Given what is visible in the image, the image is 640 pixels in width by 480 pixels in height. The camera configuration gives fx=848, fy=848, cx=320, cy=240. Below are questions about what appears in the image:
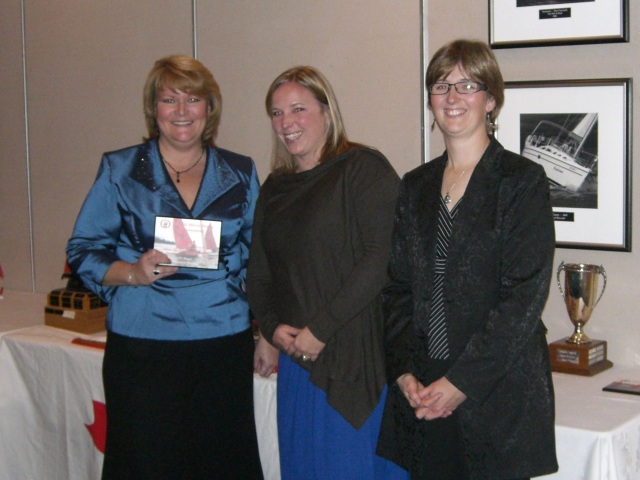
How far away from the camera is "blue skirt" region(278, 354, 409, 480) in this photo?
219cm

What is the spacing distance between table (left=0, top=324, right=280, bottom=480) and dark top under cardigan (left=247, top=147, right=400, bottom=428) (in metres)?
1.15

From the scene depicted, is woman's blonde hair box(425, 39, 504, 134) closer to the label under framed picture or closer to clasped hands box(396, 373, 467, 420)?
clasped hands box(396, 373, 467, 420)

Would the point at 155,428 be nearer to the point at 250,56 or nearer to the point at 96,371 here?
the point at 96,371

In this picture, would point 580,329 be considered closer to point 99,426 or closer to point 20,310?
point 99,426

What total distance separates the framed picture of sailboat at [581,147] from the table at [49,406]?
168 cm

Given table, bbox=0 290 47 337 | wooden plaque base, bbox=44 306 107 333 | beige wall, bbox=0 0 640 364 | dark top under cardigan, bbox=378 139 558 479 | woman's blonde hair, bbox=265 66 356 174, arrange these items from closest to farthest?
dark top under cardigan, bbox=378 139 558 479
woman's blonde hair, bbox=265 66 356 174
beige wall, bbox=0 0 640 364
wooden plaque base, bbox=44 306 107 333
table, bbox=0 290 47 337

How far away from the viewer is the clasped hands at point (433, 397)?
1798 mm

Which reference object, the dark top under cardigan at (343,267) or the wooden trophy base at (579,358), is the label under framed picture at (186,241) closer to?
the dark top under cardigan at (343,267)

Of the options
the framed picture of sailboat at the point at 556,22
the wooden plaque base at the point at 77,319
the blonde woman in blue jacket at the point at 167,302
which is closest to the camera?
the blonde woman in blue jacket at the point at 167,302

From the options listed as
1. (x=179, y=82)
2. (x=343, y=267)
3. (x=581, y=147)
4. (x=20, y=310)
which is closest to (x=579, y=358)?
(x=581, y=147)

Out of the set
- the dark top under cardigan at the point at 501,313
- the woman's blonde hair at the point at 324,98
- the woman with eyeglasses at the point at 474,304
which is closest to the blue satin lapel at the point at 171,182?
the woman's blonde hair at the point at 324,98

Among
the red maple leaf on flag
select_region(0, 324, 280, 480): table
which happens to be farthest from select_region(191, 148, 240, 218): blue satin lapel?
the red maple leaf on flag

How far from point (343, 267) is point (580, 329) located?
36.8 inches

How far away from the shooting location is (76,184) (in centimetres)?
420
